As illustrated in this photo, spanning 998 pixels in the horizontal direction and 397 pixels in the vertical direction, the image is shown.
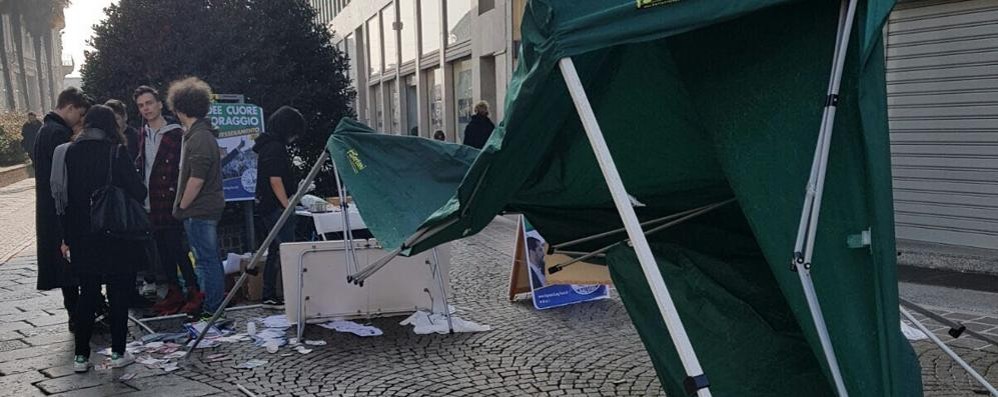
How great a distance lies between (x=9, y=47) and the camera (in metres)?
50.1

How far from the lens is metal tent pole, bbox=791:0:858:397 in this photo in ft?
7.66

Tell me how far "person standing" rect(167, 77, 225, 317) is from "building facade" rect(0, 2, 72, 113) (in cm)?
4304

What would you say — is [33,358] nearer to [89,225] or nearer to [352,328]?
[89,225]

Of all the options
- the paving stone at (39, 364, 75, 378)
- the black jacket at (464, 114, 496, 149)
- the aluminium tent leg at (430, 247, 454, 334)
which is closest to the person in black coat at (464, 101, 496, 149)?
the black jacket at (464, 114, 496, 149)

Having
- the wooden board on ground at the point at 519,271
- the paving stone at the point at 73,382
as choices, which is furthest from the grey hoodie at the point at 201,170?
the wooden board on ground at the point at 519,271

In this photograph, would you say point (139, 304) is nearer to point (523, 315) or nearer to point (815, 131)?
point (523, 315)

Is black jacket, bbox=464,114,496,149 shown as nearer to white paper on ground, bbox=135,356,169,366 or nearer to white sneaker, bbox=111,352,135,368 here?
white paper on ground, bbox=135,356,169,366

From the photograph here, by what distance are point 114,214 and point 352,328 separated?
81.5 inches

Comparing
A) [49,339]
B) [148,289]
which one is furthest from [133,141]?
[49,339]

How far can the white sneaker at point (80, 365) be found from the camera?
5.10 metres

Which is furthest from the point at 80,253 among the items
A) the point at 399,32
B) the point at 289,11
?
the point at 399,32

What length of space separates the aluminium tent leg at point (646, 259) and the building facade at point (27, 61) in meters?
47.6

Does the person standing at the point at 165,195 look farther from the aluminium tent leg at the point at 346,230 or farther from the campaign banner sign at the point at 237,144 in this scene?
the aluminium tent leg at the point at 346,230

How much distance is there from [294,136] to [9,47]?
54.6 metres
